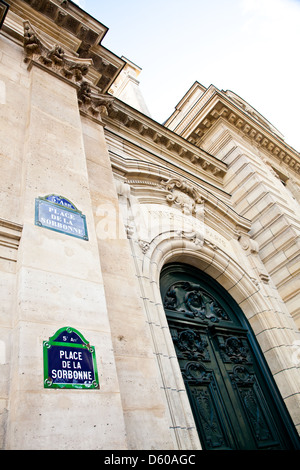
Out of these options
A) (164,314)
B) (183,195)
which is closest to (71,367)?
(164,314)

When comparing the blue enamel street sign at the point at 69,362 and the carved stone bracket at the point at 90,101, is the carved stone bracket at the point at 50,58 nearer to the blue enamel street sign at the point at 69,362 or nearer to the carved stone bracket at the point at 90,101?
the carved stone bracket at the point at 90,101

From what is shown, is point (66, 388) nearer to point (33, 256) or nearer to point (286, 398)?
point (33, 256)

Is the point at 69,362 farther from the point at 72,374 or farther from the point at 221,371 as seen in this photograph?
the point at 221,371

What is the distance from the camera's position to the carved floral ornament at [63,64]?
5559mm

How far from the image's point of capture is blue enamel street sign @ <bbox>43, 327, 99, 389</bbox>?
2137mm

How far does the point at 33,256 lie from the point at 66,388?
3.81ft

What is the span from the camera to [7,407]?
206cm

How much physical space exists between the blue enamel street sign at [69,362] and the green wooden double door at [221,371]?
280 centimetres

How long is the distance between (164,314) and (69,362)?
2.41 m

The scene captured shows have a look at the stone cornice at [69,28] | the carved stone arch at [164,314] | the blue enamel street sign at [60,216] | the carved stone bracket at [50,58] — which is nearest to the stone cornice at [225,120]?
the stone cornice at [69,28]

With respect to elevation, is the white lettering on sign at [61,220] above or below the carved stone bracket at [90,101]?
below

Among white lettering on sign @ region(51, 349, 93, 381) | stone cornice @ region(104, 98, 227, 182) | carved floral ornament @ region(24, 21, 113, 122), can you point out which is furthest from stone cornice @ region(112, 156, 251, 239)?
white lettering on sign @ region(51, 349, 93, 381)

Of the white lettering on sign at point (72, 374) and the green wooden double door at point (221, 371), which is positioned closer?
the white lettering on sign at point (72, 374)

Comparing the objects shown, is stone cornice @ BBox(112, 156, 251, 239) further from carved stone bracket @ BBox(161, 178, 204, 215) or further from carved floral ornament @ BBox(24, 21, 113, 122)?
carved floral ornament @ BBox(24, 21, 113, 122)
